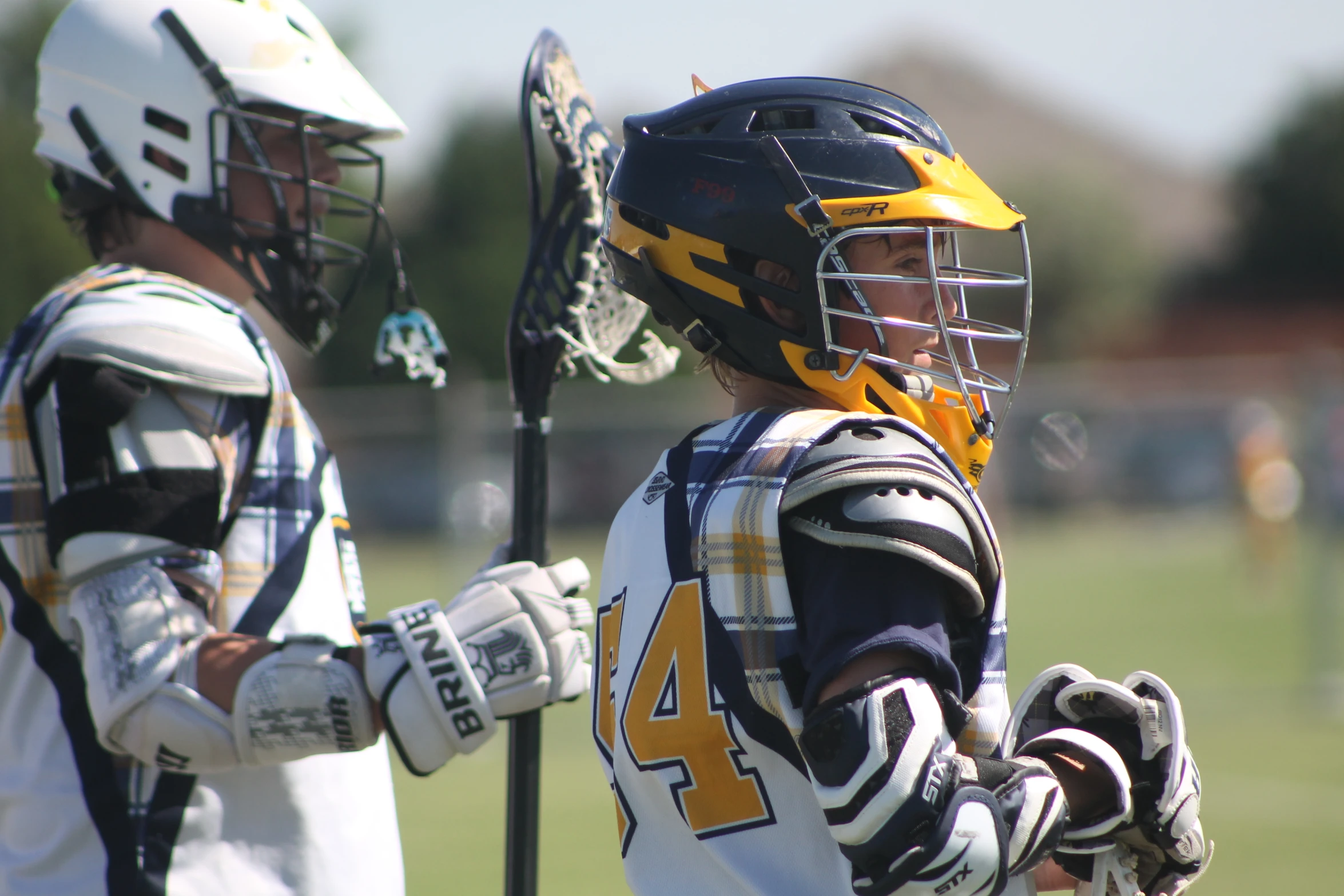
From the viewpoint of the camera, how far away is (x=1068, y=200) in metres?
46.2

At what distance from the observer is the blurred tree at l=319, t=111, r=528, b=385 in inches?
1515

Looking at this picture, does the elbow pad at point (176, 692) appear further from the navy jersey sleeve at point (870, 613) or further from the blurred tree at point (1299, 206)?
the blurred tree at point (1299, 206)

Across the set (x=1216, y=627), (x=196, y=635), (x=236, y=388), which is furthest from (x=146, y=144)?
(x=1216, y=627)

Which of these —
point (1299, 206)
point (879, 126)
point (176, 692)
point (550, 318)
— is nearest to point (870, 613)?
point (879, 126)

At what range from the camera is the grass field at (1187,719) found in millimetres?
6402

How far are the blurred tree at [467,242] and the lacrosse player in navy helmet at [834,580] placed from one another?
35.3 meters

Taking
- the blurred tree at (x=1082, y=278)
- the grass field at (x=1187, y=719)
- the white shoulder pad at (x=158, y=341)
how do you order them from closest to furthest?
1. the white shoulder pad at (x=158, y=341)
2. the grass field at (x=1187, y=719)
3. the blurred tree at (x=1082, y=278)

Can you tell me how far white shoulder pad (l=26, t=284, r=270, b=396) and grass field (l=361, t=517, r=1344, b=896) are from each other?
13.4ft

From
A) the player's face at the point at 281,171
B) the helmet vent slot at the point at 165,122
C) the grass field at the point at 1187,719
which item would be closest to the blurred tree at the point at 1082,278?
the grass field at the point at 1187,719

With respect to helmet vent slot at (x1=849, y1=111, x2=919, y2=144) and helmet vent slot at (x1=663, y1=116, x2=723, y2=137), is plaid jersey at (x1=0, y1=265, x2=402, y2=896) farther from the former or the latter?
helmet vent slot at (x1=849, y1=111, x2=919, y2=144)

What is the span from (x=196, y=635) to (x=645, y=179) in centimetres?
106

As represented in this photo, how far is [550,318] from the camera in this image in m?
2.97

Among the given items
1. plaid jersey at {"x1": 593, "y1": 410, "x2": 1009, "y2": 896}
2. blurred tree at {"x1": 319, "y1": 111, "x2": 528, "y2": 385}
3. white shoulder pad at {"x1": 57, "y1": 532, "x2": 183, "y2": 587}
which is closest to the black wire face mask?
white shoulder pad at {"x1": 57, "y1": 532, "x2": 183, "y2": 587}

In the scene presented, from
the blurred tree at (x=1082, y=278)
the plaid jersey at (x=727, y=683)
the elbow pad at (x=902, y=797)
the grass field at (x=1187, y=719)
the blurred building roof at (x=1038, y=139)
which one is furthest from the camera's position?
the blurred building roof at (x=1038, y=139)
